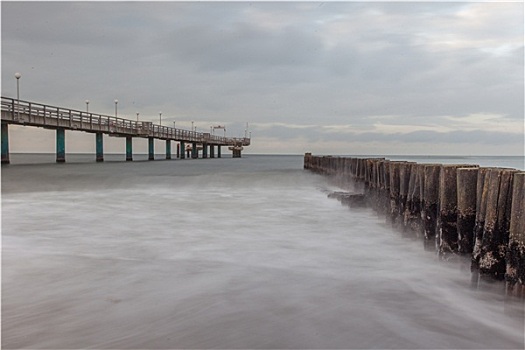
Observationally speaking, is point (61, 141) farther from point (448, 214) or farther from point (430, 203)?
point (448, 214)

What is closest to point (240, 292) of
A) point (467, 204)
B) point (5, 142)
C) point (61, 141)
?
point (467, 204)

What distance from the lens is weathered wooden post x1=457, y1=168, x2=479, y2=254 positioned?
5027 millimetres

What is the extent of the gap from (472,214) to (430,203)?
4.40ft

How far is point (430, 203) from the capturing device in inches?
250

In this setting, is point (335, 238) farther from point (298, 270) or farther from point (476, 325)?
point (476, 325)

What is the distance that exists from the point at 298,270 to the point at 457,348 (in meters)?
2.35

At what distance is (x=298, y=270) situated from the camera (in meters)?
5.44

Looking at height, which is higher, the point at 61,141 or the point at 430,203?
the point at 61,141

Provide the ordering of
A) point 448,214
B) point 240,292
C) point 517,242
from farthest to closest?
point 448,214 → point 240,292 → point 517,242

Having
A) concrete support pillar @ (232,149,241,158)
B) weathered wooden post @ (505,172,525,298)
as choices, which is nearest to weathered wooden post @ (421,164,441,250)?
weathered wooden post @ (505,172,525,298)

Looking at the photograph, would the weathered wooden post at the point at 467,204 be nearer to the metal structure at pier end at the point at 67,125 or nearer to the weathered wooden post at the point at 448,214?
the weathered wooden post at the point at 448,214

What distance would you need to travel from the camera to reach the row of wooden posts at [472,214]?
13.4 feet

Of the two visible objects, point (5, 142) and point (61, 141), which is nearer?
point (5, 142)

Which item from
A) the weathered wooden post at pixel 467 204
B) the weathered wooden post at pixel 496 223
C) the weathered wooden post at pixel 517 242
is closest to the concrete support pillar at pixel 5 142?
the weathered wooden post at pixel 467 204
